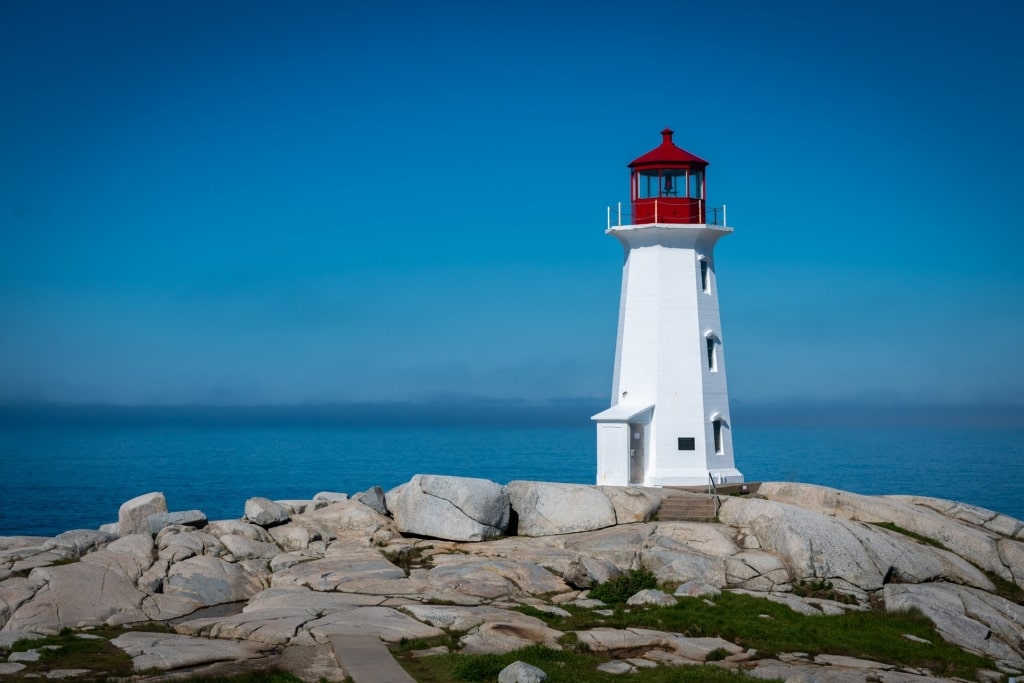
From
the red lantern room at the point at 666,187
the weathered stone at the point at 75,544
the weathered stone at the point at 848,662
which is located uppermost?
the red lantern room at the point at 666,187

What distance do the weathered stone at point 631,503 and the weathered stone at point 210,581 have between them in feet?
35.1

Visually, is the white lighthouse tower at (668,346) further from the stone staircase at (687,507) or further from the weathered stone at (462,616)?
the weathered stone at (462,616)

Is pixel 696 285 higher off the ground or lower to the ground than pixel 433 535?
higher

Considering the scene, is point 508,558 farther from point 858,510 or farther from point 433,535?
point 858,510

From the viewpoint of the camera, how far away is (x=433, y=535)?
30359mm

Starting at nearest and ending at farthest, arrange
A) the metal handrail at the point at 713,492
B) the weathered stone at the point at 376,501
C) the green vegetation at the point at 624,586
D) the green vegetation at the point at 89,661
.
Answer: the green vegetation at the point at 89,661 → the green vegetation at the point at 624,586 → the metal handrail at the point at 713,492 → the weathered stone at the point at 376,501

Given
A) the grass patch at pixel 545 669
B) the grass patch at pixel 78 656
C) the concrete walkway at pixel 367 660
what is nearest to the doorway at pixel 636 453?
the grass patch at pixel 545 669

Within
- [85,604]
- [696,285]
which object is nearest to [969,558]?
[696,285]

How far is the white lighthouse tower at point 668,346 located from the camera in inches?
1393

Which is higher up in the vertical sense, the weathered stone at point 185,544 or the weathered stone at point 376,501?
the weathered stone at point 376,501

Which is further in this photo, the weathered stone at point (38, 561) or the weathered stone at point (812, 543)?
the weathered stone at point (812, 543)

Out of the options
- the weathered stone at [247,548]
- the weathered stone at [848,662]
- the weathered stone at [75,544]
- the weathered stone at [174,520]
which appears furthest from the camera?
the weathered stone at [174,520]

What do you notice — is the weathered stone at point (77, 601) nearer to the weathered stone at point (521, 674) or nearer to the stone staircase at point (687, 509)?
the weathered stone at point (521, 674)

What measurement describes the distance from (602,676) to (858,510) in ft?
54.0
